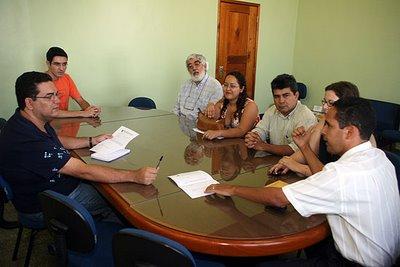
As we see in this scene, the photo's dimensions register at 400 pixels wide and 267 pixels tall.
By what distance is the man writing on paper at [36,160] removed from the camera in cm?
163

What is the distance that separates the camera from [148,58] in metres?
4.42

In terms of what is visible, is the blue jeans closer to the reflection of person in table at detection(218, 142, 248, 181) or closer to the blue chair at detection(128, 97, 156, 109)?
the reflection of person in table at detection(218, 142, 248, 181)

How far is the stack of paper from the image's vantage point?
1957 millimetres

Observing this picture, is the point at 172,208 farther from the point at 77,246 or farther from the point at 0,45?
the point at 0,45

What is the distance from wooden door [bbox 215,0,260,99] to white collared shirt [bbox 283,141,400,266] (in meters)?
4.05

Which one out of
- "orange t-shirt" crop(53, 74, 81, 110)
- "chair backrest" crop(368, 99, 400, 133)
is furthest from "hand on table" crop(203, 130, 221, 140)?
"chair backrest" crop(368, 99, 400, 133)

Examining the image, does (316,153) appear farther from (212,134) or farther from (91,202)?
(91,202)

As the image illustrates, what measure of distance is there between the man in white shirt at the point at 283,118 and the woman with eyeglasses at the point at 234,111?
125 mm

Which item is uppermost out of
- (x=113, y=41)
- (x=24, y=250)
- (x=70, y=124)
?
(x=113, y=41)

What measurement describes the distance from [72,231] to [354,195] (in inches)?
44.9

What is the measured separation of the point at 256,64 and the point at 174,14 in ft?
6.19

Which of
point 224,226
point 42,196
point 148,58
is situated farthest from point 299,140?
point 148,58

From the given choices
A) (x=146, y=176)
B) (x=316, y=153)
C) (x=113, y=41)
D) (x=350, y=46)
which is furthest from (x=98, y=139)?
(x=350, y=46)

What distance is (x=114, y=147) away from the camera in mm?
2111
